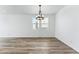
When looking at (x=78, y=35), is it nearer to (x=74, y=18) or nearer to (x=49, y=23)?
(x=74, y=18)

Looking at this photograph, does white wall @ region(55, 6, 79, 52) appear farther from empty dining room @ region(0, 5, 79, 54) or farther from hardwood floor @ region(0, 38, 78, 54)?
hardwood floor @ region(0, 38, 78, 54)

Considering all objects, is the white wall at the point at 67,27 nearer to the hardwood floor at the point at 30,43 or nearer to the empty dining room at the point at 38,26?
the empty dining room at the point at 38,26

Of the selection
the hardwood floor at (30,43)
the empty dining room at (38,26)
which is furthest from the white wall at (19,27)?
the hardwood floor at (30,43)

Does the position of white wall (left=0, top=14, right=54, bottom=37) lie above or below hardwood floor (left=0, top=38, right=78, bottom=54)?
above

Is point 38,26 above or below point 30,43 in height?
above

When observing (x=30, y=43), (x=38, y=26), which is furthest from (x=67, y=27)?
(x=30, y=43)

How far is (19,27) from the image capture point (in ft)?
6.91

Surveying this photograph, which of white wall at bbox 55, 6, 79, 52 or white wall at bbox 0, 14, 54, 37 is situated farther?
white wall at bbox 55, 6, 79, 52

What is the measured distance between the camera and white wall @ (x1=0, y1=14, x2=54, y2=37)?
1.92 metres

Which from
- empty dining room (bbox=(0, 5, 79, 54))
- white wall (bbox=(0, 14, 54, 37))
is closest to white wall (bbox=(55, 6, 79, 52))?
empty dining room (bbox=(0, 5, 79, 54))

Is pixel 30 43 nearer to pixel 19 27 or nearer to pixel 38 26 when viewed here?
pixel 19 27
